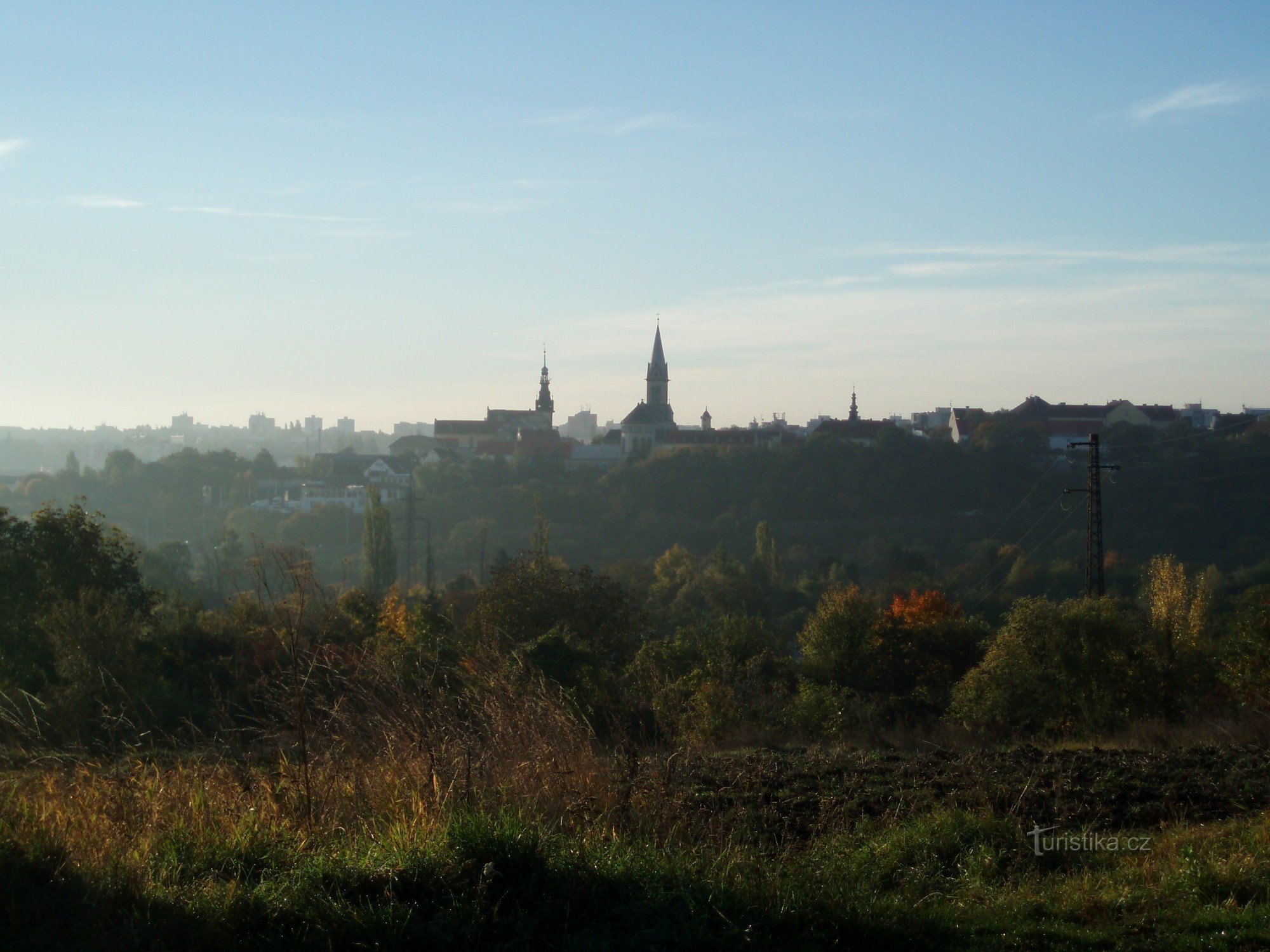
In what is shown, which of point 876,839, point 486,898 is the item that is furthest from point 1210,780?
point 486,898

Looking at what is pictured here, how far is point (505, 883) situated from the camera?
360 centimetres

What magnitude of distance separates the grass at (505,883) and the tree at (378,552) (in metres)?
35.9

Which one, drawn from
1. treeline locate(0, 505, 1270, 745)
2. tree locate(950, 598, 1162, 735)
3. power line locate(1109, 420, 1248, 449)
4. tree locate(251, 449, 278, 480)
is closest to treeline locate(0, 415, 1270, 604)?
power line locate(1109, 420, 1248, 449)

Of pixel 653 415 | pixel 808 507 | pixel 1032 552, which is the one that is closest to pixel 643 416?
pixel 653 415

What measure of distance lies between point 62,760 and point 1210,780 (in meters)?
7.12

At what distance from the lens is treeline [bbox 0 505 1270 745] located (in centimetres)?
1173

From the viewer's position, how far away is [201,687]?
581 inches

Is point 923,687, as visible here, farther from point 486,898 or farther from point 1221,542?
point 1221,542

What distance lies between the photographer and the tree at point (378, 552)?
39812 mm

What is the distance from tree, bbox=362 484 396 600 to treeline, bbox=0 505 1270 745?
16.9 metres

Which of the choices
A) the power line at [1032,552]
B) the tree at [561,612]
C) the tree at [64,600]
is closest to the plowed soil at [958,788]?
the tree at [64,600]

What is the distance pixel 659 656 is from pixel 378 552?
85.0ft

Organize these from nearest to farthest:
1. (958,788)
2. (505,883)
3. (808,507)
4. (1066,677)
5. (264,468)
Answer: (505,883) → (958,788) → (1066,677) → (808,507) → (264,468)

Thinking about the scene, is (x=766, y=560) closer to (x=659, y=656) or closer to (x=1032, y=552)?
(x=1032, y=552)
